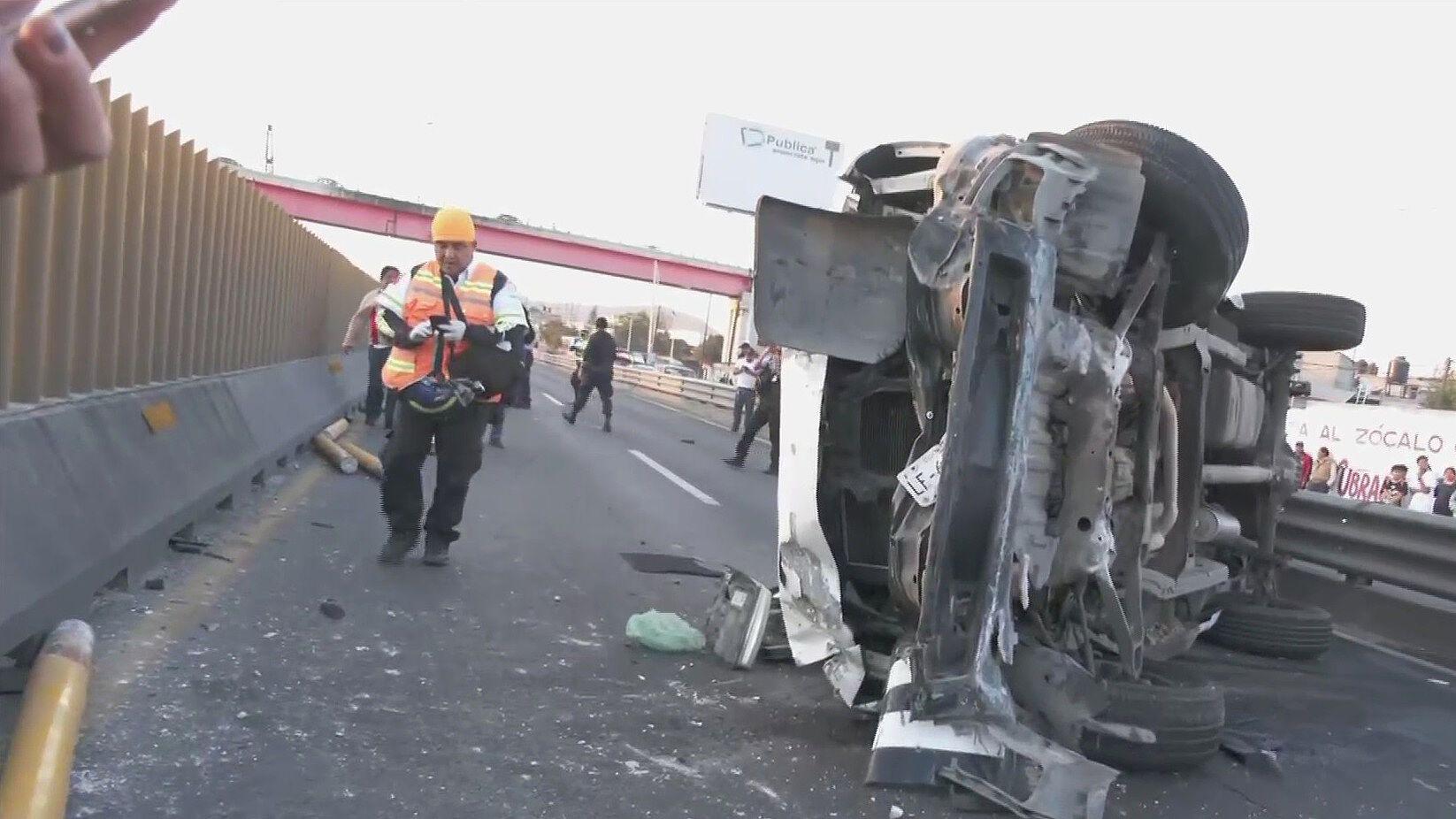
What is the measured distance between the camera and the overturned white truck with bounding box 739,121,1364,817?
3564mm

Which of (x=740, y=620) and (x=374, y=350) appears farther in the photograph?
(x=374, y=350)

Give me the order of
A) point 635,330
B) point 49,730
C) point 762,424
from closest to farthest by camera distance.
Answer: point 49,730 → point 762,424 → point 635,330

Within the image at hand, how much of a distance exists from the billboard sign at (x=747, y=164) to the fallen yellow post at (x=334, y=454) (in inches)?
1313

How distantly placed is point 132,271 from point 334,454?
13.1ft

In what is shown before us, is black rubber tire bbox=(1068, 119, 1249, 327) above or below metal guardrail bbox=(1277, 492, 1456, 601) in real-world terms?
above

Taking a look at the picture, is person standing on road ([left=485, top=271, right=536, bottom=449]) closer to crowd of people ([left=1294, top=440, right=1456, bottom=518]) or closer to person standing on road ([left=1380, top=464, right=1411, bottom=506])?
crowd of people ([left=1294, top=440, right=1456, bottom=518])

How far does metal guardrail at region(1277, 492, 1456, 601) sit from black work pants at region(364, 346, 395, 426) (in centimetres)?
848

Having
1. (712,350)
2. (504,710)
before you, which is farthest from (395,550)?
→ (712,350)

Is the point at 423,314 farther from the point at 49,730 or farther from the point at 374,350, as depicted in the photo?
the point at 374,350

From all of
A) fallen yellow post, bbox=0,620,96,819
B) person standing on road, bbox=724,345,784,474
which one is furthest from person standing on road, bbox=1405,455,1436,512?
fallen yellow post, bbox=0,620,96,819

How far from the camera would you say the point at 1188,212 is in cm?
429

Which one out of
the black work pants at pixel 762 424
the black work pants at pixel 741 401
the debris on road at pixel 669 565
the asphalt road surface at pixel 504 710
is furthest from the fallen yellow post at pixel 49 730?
the black work pants at pixel 741 401

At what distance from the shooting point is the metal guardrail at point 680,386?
93.3 ft

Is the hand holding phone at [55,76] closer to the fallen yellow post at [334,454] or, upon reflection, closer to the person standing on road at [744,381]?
the fallen yellow post at [334,454]
